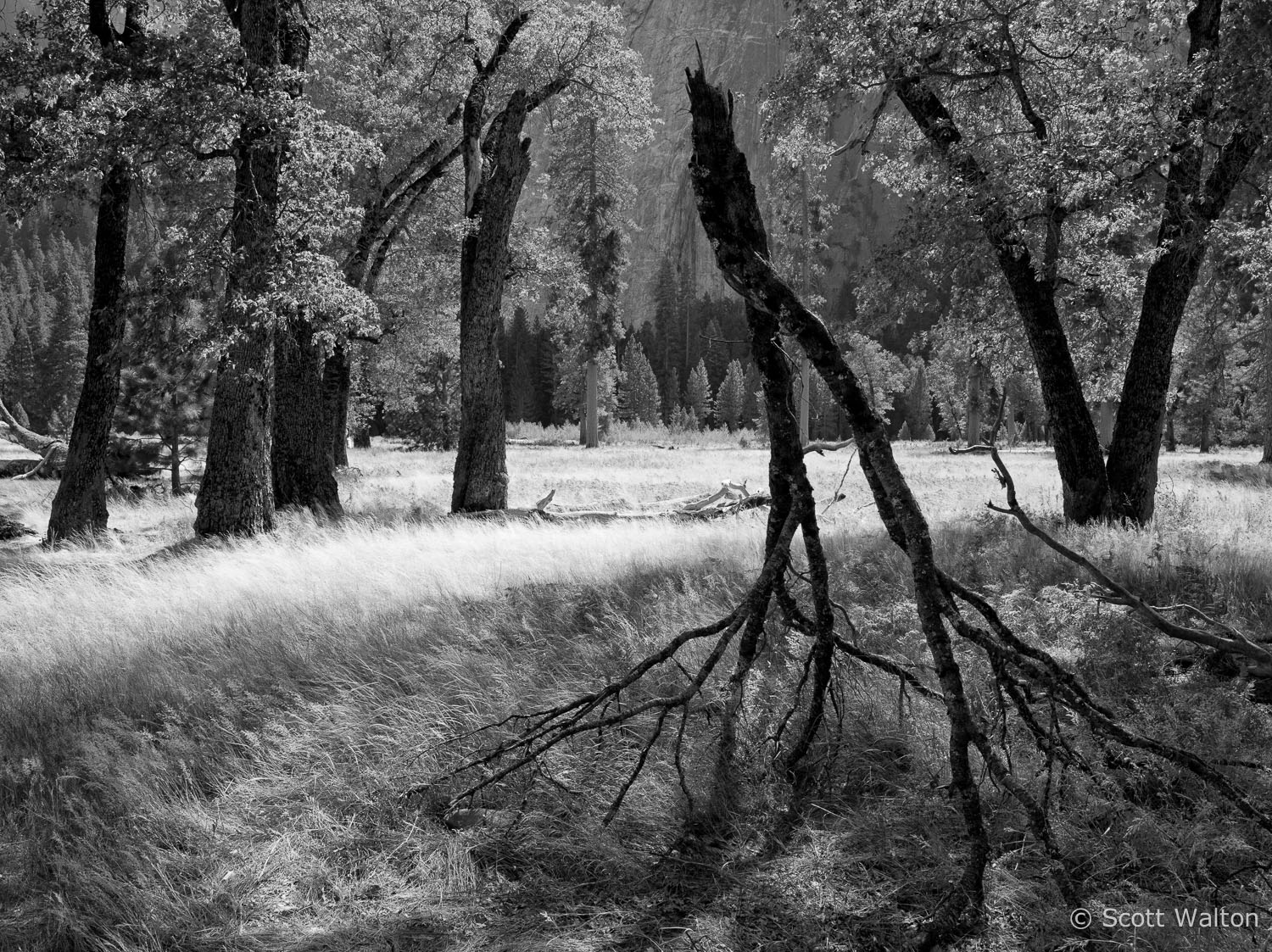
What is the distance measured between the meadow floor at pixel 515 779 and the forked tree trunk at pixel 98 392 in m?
4.70

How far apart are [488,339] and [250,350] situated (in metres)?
3.96

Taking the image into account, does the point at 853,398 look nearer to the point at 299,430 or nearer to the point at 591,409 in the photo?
the point at 299,430

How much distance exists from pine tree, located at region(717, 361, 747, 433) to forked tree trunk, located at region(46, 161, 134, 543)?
258 feet

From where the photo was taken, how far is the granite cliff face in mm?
103500

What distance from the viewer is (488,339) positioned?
43.8ft

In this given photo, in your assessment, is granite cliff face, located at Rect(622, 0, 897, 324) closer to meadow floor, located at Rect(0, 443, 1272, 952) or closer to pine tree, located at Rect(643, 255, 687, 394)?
pine tree, located at Rect(643, 255, 687, 394)

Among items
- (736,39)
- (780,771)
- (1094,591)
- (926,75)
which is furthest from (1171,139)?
(736,39)

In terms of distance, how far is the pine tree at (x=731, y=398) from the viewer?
295 ft

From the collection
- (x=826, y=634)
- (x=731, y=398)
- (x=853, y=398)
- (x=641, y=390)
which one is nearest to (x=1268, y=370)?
(x=826, y=634)

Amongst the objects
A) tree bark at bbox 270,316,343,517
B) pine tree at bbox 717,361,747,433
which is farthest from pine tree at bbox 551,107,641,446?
pine tree at bbox 717,361,747,433

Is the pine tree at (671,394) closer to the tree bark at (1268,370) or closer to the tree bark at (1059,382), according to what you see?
the tree bark at (1268,370)

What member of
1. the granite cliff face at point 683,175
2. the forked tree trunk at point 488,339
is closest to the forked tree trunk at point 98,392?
the forked tree trunk at point 488,339

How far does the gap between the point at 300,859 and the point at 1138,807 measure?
340 centimetres

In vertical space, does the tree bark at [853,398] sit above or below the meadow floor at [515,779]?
above
